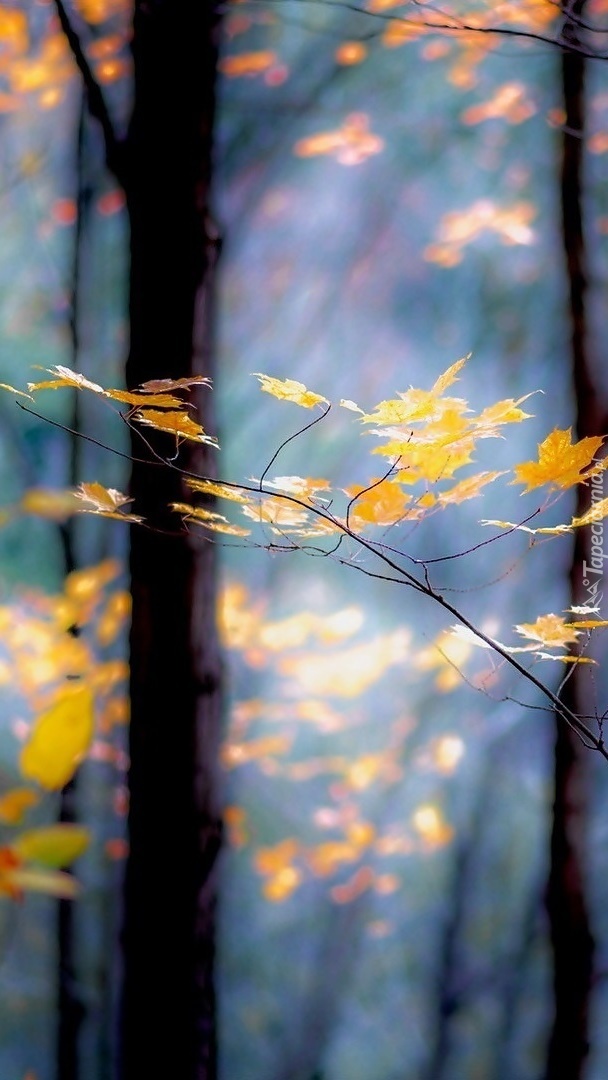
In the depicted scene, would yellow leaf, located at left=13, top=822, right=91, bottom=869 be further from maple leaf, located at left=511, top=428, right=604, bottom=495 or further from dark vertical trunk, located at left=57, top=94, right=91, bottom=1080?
dark vertical trunk, located at left=57, top=94, right=91, bottom=1080

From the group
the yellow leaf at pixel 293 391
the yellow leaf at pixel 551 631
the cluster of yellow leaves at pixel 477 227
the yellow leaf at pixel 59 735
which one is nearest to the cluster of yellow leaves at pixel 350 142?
the cluster of yellow leaves at pixel 477 227

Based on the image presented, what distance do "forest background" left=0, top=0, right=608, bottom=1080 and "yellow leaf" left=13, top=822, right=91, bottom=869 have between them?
0.96 metres

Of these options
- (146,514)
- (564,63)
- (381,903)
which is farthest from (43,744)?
(564,63)

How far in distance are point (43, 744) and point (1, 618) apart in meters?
1.14

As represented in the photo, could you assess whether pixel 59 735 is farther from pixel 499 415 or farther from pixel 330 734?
pixel 330 734

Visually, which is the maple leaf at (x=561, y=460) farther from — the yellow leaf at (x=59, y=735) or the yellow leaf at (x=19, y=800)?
the yellow leaf at (x=19, y=800)

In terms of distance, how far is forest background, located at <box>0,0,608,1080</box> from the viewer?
137 centimetres

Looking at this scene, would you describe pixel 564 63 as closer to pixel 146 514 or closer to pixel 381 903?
pixel 146 514

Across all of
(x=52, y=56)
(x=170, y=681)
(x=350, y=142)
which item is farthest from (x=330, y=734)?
(x=52, y=56)

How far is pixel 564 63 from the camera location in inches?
57.9

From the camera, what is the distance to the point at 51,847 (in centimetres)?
38

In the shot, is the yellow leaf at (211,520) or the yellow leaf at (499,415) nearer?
the yellow leaf at (499,415)

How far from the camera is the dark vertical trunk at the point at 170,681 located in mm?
1328

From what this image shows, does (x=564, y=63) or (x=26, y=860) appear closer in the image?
(x=26, y=860)
